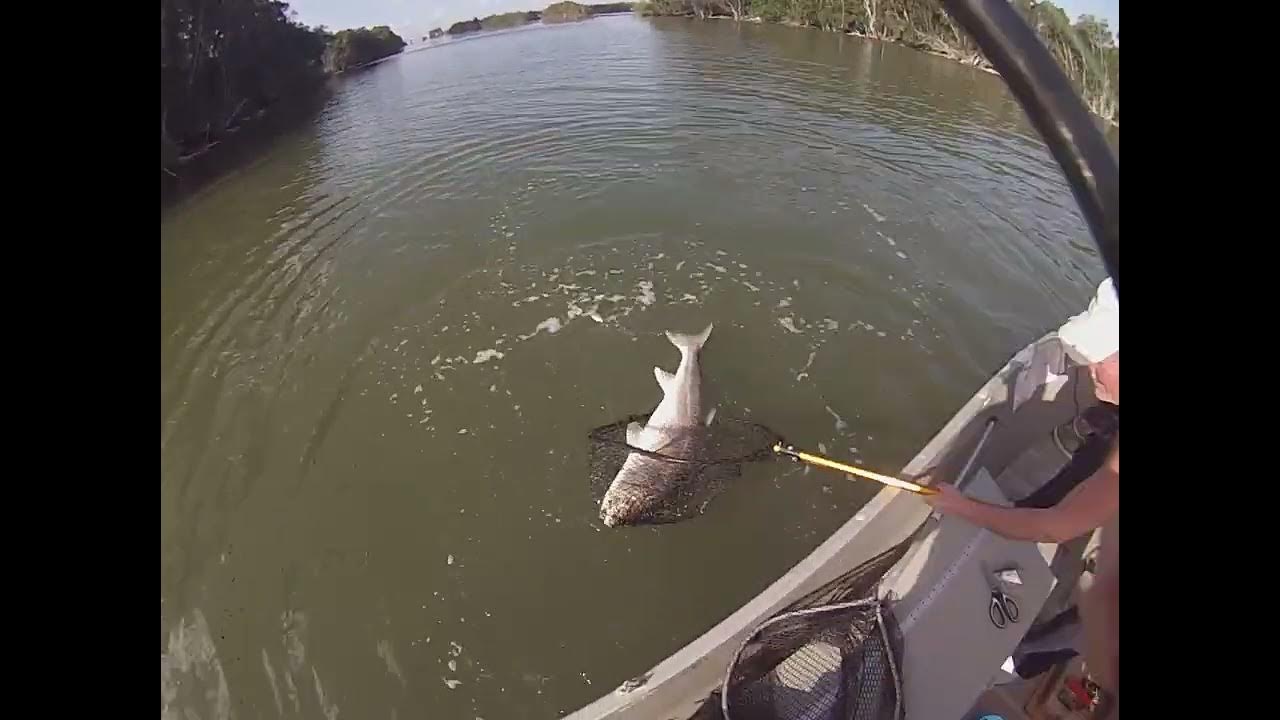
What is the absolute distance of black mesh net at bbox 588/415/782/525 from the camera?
5635 millimetres

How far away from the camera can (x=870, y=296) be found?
28.4 feet

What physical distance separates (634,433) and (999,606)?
10.2ft

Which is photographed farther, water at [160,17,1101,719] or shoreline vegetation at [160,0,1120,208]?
shoreline vegetation at [160,0,1120,208]

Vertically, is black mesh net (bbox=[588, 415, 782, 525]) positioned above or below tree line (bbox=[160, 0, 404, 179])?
below

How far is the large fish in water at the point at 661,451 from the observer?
5641 millimetres

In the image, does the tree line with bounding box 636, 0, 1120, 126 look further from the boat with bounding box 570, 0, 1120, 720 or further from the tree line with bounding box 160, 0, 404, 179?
the tree line with bounding box 160, 0, 404, 179

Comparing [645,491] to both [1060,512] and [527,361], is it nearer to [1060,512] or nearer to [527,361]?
[527,361]

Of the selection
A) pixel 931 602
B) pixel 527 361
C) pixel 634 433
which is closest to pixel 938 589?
pixel 931 602

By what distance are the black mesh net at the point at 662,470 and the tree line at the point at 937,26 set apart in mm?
3476

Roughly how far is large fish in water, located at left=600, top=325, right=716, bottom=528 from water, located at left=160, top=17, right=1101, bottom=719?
272 millimetres

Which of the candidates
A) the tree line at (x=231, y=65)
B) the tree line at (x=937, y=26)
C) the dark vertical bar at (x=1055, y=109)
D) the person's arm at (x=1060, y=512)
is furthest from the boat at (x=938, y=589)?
the tree line at (x=231, y=65)

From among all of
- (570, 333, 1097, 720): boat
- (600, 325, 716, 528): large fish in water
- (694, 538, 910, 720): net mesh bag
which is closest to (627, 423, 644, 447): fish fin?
Answer: (600, 325, 716, 528): large fish in water

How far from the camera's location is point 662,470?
5.63 meters
